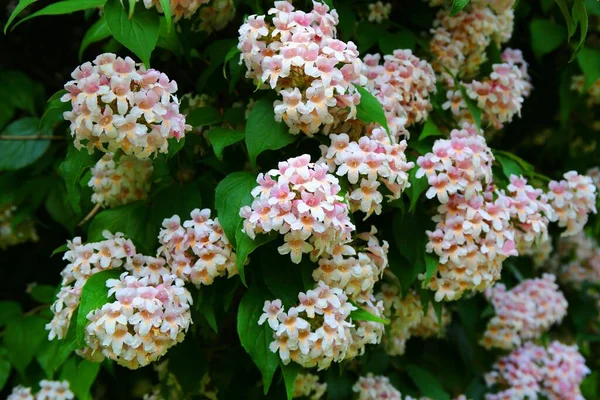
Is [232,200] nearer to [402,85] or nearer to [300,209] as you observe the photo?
[300,209]

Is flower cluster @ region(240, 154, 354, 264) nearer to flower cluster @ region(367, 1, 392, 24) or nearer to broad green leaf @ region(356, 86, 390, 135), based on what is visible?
broad green leaf @ region(356, 86, 390, 135)

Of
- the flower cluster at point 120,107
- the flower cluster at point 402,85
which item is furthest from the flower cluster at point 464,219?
the flower cluster at point 120,107

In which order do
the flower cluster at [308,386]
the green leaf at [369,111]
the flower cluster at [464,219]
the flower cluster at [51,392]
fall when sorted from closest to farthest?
the green leaf at [369,111], the flower cluster at [464,219], the flower cluster at [51,392], the flower cluster at [308,386]

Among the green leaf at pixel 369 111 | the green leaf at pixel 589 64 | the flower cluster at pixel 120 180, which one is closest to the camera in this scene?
the green leaf at pixel 369 111

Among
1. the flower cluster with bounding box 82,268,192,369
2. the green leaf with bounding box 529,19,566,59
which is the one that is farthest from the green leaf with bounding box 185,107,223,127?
the green leaf with bounding box 529,19,566,59

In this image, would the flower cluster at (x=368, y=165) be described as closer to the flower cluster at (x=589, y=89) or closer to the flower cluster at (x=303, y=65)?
the flower cluster at (x=303, y=65)

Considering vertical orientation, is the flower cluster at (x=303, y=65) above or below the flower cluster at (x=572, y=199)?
above
